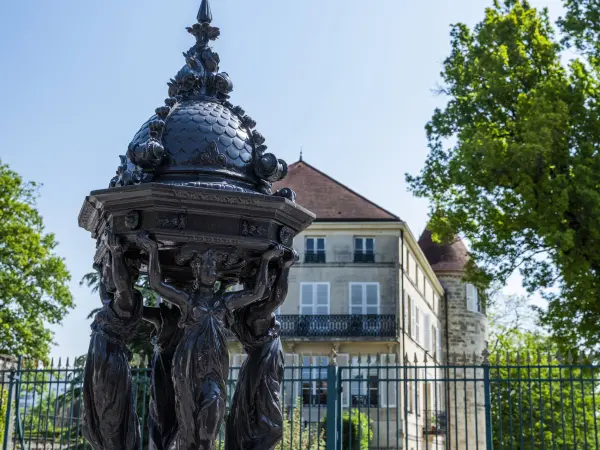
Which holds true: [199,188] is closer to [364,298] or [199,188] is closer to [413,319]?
[364,298]

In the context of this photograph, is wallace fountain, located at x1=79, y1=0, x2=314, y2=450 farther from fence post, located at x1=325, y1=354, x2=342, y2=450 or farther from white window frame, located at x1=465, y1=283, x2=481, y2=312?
white window frame, located at x1=465, y1=283, x2=481, y2=312

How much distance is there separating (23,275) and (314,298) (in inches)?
455

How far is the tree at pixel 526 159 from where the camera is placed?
50.6 feet

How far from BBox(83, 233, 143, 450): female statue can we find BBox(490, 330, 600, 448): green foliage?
5256mm

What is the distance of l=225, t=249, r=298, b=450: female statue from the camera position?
5.32 meters

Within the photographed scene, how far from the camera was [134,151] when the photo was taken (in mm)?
5098

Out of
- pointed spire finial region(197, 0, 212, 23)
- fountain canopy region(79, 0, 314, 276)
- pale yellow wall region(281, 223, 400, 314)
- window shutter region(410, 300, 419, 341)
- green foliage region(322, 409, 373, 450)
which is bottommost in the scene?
green foliage region(322, 409, 373, 450)

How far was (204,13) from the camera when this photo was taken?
236 inches

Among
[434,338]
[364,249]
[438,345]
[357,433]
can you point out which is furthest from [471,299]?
[357,433]

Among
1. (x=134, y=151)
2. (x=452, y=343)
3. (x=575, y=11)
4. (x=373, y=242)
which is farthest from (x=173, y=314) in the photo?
(x=452, y=343)

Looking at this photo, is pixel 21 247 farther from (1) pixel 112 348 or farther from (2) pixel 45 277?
(1) pixel 112 348

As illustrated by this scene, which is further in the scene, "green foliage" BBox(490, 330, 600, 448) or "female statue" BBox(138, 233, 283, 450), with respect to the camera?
"green foliage" BBox(490, 330, 600, 448)

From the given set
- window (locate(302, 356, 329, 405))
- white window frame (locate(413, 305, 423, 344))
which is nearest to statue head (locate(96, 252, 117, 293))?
window (locate(302, 356, 329, 405))

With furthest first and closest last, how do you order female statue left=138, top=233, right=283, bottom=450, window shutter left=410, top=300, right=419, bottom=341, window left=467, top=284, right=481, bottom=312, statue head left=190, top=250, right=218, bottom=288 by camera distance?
window left=467, top=284, right=481, bottom=312, window shutter left=410, top=300, right=419, bottom=341, statue head left=190, top=250, right=218, bottom=288, female statue left=138, top=233, right=283, bottom=450
